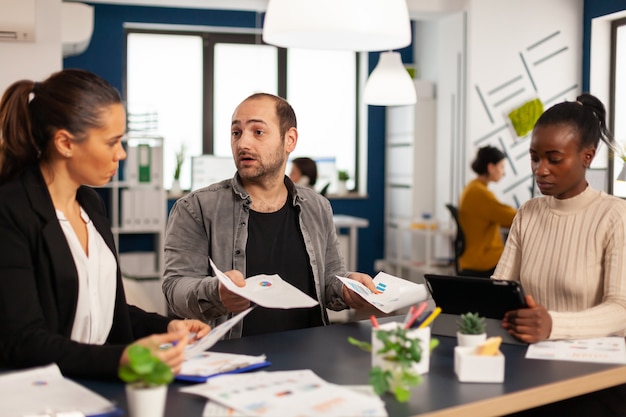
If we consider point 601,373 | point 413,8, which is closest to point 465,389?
point 601,373

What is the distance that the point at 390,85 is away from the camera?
536cm

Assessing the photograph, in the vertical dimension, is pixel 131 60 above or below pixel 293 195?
above

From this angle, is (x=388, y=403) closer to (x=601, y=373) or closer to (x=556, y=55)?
(x=601, y=373)

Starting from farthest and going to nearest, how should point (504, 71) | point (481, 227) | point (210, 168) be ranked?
point (210, 168), point (504, 71), point (481, 227)

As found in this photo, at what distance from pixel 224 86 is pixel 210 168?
0.99 m

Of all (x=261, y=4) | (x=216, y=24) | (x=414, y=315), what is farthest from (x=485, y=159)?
(x=414, y=315)

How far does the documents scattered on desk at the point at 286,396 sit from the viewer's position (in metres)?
1.42

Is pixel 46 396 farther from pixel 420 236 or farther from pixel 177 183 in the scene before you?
pixel 420 236

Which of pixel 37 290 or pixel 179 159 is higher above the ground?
pixel 179 159

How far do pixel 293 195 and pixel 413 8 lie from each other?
4.61 meters

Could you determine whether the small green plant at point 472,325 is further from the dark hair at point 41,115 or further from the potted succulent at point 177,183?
the potted succulent at point 177,183

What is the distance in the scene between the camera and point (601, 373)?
178cm

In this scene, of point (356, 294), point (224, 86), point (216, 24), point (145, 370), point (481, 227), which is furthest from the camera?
point (224, 86)

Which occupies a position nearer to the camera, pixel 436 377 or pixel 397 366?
pixel 397 366
